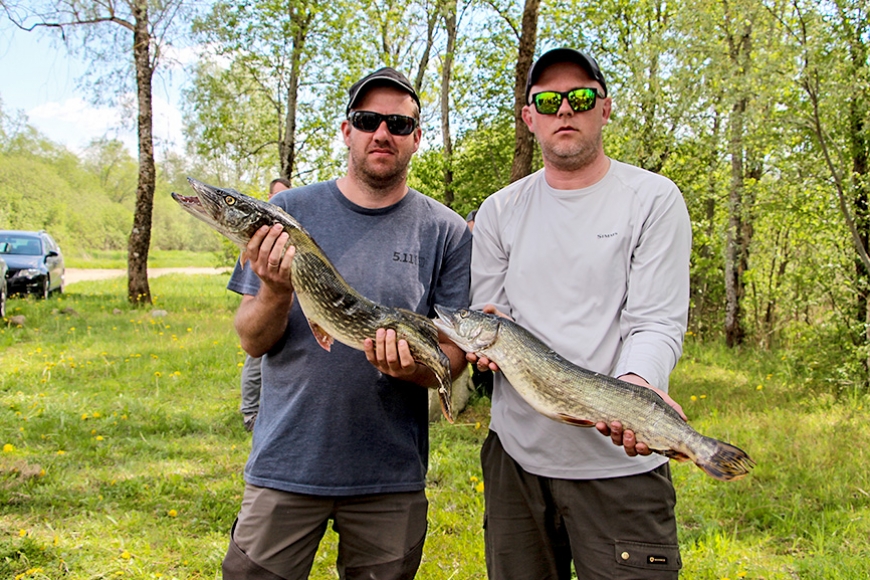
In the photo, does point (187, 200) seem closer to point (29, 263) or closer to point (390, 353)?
point (390, 353)

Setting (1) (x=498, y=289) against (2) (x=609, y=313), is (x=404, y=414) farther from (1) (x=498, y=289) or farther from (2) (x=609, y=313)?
(2) (x=609, y=313)

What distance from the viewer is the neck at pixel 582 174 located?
109 inches

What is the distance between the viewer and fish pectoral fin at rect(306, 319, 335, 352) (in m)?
2.60

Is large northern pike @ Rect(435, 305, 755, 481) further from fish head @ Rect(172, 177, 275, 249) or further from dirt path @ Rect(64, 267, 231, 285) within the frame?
dirt path @ Rect(64, 267, 231, 285)

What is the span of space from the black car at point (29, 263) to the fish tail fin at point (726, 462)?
18.6m

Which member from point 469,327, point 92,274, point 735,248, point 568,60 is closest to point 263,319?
point 469,327

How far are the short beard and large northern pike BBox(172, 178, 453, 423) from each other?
97 cm

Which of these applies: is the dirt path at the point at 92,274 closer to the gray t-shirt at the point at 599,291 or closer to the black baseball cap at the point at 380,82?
the black baseball cap at the point at 380,82

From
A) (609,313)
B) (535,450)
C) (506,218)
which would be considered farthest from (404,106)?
(535,450)

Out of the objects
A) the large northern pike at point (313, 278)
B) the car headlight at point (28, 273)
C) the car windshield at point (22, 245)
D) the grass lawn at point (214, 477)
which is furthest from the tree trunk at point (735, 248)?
the car windshield at point (22, 245)

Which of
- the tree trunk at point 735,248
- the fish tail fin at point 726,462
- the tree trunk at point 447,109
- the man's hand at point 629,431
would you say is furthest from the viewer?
the tree trunk at point 447,109

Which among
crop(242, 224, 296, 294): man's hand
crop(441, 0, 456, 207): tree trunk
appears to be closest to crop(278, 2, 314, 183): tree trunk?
crop(441, 0, 456, 207): tree trunk

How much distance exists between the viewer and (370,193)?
2.82 m

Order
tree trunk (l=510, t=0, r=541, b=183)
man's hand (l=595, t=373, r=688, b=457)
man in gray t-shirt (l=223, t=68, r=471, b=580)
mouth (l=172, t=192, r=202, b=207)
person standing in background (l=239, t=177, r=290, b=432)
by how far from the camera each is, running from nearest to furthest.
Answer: man's hand (l=595, t=373, r=688, b=457) < mouth (l=172, t=192, r=202, b=207) < man in gray t-shirt (l=223, t=68, r=471, b=580) < person standing in background (l=239, t=177, r=290, b=432) < tree trunk (l=510, t=0, r=541, b=183)
